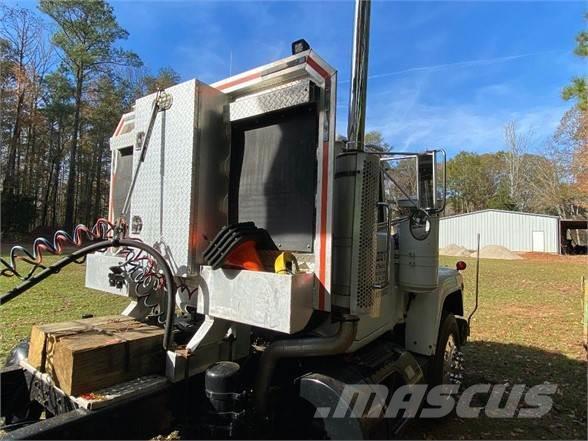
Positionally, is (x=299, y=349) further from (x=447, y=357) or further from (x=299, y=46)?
(x=447, y=357)

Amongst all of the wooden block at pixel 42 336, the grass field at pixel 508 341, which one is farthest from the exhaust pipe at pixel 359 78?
the grass field at pixel 508 341

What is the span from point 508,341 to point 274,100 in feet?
22.5

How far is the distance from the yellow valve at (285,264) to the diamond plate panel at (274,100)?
974 millimetres

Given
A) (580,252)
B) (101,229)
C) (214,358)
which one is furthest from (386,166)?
(580,252)

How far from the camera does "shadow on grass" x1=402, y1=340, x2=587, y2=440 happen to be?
4.19 meters

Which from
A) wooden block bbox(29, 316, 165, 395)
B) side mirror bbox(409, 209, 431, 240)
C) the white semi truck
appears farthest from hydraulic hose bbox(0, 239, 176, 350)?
side mirror bbox(409, 209, 431, 240)

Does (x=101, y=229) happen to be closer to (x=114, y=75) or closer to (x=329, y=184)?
(x=329, y=184)

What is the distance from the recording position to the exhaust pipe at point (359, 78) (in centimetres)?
285

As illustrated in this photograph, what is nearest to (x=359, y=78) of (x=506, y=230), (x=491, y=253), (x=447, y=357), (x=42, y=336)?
(x=42, y=336)

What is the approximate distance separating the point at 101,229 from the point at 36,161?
39.4 metres

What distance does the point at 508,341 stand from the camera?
7613mm

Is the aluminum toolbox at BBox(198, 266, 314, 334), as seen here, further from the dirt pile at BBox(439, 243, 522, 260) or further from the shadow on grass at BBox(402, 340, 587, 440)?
the dirt pile at BBox(439, 243, 522, 260)

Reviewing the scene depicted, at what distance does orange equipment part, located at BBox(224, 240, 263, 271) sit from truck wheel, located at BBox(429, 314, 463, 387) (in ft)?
7.76

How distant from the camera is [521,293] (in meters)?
13.5
